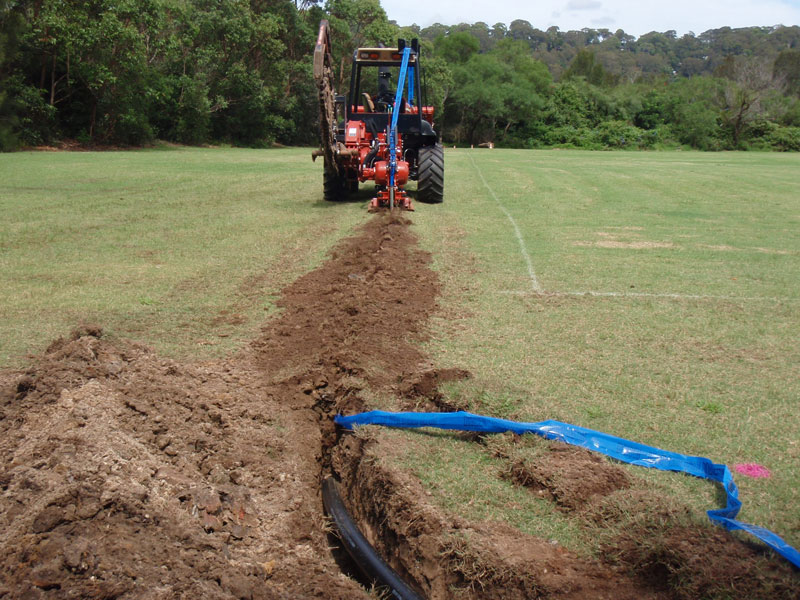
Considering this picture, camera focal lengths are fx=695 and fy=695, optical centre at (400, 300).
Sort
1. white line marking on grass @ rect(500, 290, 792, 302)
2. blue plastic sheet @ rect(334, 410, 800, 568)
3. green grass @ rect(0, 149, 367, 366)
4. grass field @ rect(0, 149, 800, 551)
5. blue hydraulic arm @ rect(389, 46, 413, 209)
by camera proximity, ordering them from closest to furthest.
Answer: blue plastic sheet @ rect(334, 410, 800, 568) < grass field @ rect(0, 149, 800, 551) < green grass @ rect(0, 149, 367, 366) < white line marking on grass @ rect(500, 290, 792, 302) < blue hydraulic arm @ rect(389, 46, 413, 209)

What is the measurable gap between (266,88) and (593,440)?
4329cm

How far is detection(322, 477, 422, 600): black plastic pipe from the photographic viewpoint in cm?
332

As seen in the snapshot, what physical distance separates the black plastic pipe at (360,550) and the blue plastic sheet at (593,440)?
1.96ft

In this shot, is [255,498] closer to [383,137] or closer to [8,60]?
[383,137]

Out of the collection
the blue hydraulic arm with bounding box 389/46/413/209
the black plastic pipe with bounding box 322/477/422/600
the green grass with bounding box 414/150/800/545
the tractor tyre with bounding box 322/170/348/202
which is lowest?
the black plastic pipe with bounding box 322/477/422/600

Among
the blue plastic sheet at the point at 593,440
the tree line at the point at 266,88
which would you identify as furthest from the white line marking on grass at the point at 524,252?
the tree line at the point at 266,88

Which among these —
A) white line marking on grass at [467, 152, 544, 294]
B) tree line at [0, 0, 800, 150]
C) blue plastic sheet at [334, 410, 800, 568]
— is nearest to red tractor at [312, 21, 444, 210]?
white line marking on grass at [467, 152, 544, 294]

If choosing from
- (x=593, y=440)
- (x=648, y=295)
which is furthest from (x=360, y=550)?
(x=648, y=295)

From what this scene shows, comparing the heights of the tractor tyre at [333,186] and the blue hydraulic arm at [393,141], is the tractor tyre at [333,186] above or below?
below

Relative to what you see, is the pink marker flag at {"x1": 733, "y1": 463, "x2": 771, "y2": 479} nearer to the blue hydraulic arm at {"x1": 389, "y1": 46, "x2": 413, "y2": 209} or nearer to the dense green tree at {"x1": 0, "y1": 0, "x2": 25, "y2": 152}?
the blue hydraulic arm at {"x1": 389, "y1": 46, "x2": 413, "y2": 209}

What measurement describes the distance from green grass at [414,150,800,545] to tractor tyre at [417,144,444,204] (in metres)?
0.65

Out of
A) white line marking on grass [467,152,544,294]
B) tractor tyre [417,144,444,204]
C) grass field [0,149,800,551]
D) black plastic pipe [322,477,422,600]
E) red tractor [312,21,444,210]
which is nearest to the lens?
black plastic pipe [322,477,422,600]

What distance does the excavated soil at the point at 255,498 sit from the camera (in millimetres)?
2953

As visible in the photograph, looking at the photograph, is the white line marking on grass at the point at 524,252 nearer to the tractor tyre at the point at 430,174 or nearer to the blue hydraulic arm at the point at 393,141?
the tractor tyre at the point at 430,174
